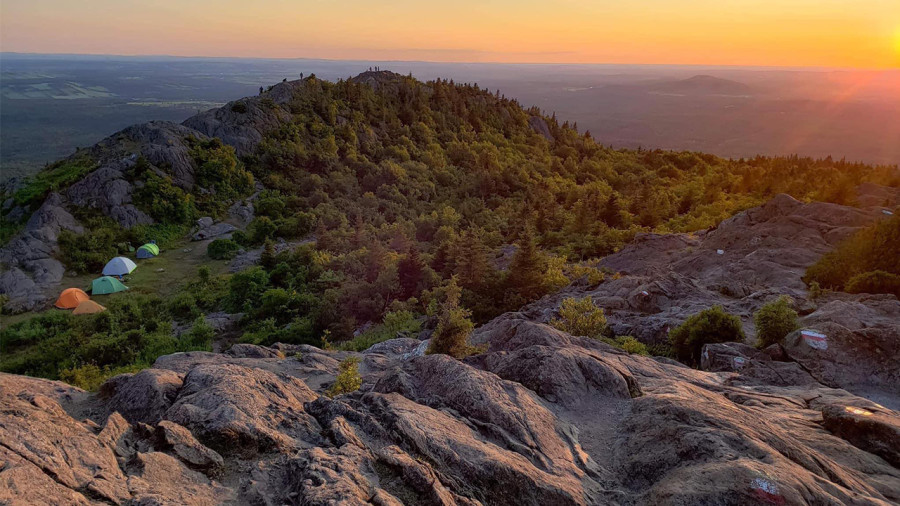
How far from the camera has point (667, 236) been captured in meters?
28.9

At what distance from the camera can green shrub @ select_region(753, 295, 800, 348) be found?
46.2ft

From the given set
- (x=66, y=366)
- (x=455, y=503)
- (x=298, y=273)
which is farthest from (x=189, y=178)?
(x=455, y=503)

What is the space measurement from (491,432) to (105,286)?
98.1ft

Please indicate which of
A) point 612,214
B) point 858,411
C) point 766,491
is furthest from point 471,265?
point 612,214

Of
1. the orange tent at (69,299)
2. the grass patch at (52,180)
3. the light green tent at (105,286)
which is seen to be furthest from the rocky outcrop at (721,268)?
the grass patch at (52,180)

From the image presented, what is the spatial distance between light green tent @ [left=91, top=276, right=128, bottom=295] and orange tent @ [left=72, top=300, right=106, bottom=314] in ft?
6.97

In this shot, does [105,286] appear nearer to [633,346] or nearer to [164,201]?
[164,201]

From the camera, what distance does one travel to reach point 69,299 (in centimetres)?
2630

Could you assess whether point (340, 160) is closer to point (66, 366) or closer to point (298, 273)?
point (298, 273)

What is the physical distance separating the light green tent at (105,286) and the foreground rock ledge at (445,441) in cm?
2285

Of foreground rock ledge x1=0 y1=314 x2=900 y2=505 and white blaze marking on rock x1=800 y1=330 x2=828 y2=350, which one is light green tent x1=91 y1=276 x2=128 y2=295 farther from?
white blaze marking on rock x1=800 y1=330 x2=828 y2=350

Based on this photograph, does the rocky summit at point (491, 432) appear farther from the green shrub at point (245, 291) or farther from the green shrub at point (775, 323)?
the green shrub at point (245, 291)

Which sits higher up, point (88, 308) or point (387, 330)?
point (387, 330)

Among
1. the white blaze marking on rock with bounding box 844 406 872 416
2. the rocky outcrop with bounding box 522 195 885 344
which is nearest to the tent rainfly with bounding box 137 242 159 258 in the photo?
the rocky outcrop with bounding box 522 195 885 344
